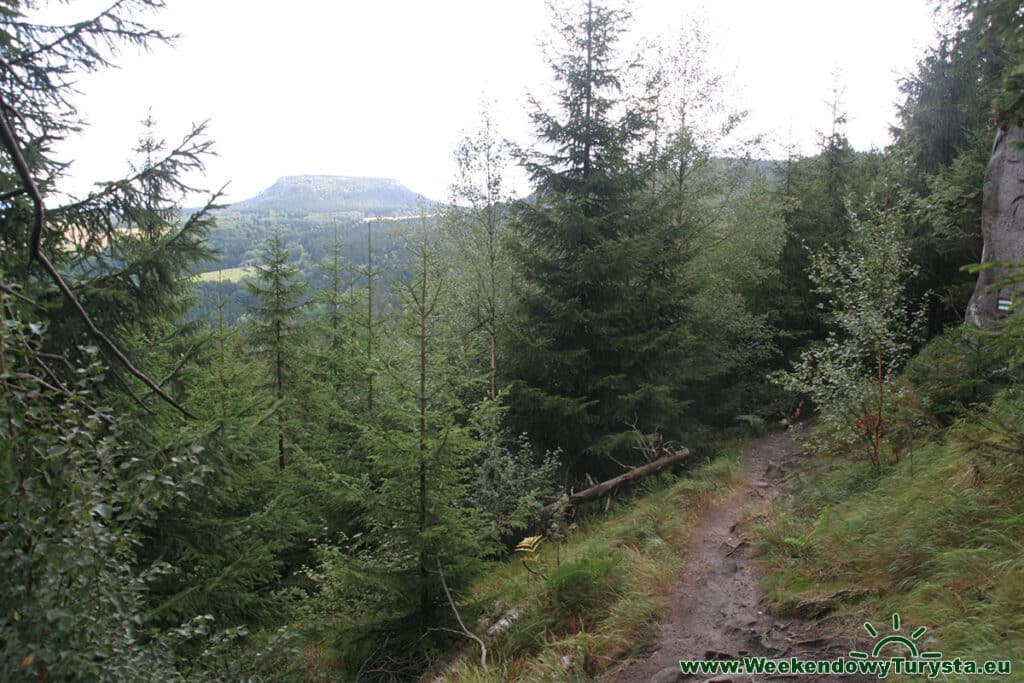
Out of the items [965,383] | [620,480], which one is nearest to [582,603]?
[620,480]

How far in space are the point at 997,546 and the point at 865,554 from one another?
104 centimetres

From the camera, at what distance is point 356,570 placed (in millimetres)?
5941

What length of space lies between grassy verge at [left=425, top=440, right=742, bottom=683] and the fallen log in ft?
6.12

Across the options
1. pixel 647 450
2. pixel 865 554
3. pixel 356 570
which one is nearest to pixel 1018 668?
pixel 865 554

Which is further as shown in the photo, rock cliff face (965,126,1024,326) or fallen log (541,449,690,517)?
fallen log (541,449,690,517)

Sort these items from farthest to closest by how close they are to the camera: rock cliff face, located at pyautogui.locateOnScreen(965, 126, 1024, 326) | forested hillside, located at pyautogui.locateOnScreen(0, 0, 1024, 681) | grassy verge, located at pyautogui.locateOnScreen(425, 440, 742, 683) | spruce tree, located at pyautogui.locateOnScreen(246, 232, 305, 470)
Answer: spruce tree, located at pyautogui.locateOnScreen(246, 232, 305, 470) < rock cliff face, located at pyautogui.locateOnScreen(965, 126, 1024, 326) < grassy verge, located at pyautogui.locateOnScreen(425, 440, 742, 683) < forested hillside, located at pyautogui.locateOnScreen(0, 0, 1024, 681)

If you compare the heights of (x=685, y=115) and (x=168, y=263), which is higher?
(x=685, y=115)

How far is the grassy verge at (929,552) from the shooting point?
375cm

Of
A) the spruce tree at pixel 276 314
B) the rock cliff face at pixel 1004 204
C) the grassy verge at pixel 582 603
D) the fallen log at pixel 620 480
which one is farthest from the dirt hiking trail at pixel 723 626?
the spruce tree at pixel 276 314

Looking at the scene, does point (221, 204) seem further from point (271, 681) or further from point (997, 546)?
point (997, 546)

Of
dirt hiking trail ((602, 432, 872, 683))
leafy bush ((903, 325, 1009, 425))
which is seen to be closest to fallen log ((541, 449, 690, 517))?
dirt hiking trail ((602, 432, 872, 683))

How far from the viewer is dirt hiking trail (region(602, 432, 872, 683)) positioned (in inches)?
173

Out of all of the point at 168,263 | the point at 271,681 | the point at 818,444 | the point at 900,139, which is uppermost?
the point at 900,139

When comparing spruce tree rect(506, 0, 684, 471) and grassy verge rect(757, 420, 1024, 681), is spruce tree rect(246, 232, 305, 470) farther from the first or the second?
grassy verge rect(757, 420, 1024, 681)
